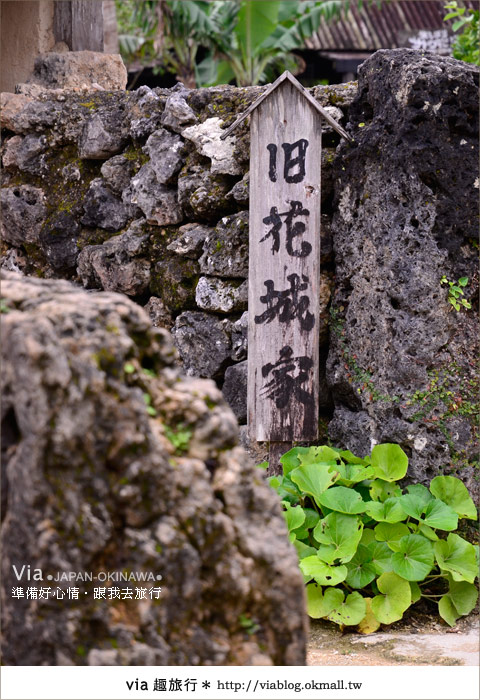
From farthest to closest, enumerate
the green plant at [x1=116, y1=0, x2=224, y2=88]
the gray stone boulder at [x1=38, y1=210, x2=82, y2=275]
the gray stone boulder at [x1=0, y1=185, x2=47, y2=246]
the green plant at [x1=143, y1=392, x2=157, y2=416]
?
the green plant at [x1=116, y1=0, x2=224, y2=88], the gray stone boulder at [x1=0, y1=185, x2=47, y2=246], the gray stone boulder at [x1=38, y1=210, x2=82, y2=275], the green plant at [x1=143, y1=392, x2=157, y2=416]

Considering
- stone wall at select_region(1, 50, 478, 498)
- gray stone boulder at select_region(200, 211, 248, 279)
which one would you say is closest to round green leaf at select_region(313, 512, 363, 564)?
stone wall at select_region(1, 50, 478, 498)

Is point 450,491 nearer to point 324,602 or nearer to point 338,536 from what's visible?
point 338,536

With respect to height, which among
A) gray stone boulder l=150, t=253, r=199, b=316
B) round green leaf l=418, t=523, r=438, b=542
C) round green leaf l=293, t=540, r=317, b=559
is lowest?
round green leaf l=293, t=540, r=317, b=559

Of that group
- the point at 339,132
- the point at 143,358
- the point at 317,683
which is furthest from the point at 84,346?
the point at 339,132

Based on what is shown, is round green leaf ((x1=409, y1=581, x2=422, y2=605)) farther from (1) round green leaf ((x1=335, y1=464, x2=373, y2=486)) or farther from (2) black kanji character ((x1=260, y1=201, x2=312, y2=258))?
(2) black kanji character ((x1=260, y1=201, x2=312, y2=258))

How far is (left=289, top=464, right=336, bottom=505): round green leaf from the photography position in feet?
12.1

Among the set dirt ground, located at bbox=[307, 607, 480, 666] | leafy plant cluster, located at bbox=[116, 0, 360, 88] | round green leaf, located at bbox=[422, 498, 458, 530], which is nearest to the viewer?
dirt ground, located at bbox=[307, 607, 480, 666]

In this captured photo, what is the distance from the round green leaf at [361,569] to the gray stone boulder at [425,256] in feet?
1.52

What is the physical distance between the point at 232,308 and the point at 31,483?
8.73 ft

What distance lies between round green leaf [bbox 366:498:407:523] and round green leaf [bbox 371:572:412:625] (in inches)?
9.5

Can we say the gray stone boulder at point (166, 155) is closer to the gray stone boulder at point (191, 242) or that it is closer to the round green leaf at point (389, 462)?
the gray stone boulder at point (191, 242)

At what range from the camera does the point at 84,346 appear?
1.86 m

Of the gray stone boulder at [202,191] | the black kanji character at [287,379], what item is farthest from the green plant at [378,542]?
the gray stone boulder at [202,191]

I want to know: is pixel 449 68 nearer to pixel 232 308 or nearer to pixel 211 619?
pixel 232 308
